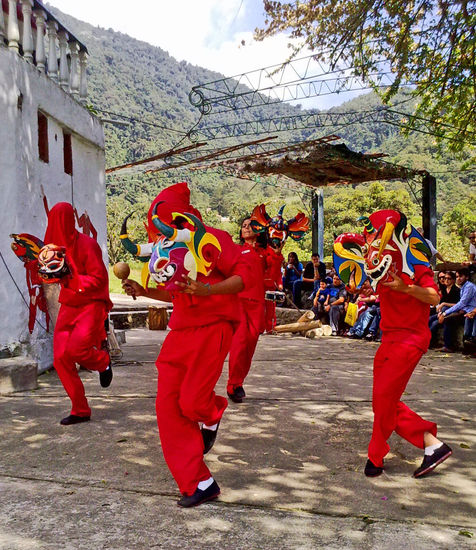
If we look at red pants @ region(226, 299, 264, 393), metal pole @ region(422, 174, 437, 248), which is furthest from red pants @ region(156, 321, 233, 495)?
metal pole @ region(422, 174, 437, 248)

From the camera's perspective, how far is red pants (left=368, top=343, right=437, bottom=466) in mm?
3898

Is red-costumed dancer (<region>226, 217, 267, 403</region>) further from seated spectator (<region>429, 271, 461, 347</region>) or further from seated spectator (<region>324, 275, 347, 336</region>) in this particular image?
seated spectator (<region>324, 275, 347, 336</region>)

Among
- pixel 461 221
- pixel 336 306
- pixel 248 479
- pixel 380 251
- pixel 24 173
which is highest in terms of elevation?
pixel 461 221

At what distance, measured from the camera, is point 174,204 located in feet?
12.1

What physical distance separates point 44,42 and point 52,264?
4.38 m

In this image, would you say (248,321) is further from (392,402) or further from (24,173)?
(24,173)

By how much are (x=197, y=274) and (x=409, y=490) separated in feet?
6.43

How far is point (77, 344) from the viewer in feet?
16.9

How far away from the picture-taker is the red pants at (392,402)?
3.90m

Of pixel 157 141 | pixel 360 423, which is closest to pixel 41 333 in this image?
pixel 360 423

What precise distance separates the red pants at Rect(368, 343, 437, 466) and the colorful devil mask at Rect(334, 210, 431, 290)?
0.51 m

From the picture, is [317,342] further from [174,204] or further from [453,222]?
[453,222]

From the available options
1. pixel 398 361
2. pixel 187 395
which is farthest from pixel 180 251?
pixel 398 361

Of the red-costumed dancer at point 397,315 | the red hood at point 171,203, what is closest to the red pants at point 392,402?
the red-costumed dancer at point 397,315
